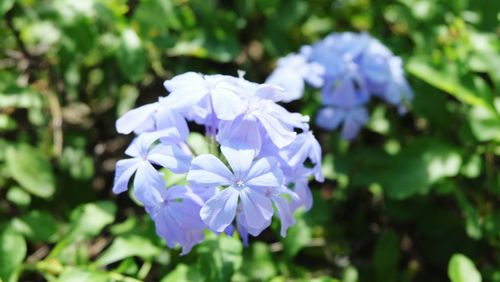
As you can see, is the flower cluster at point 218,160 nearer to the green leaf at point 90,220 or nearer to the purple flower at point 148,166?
the purple flower at point 148,166

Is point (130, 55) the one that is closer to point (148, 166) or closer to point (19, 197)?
point (19, 197)

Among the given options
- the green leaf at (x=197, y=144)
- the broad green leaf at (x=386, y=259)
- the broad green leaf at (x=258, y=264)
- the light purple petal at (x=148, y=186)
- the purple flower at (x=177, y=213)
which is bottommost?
the broad green leaf at (x=386, y=259)

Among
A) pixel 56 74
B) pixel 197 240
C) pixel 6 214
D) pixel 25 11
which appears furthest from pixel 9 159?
pixel 197 240

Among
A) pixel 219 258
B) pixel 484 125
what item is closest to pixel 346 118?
pixel 484 125

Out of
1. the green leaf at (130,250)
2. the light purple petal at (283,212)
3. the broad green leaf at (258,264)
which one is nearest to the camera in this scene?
the light purple petal at (283,212)

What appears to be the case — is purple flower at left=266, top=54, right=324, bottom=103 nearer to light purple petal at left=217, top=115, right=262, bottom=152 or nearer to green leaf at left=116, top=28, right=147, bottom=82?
green leaf at left=116, top=28, right=147, bottom=82

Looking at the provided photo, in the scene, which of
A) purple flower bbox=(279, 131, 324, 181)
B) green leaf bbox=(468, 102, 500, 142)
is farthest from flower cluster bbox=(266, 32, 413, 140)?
purple flower bbox=(279, 131, 324, 181)

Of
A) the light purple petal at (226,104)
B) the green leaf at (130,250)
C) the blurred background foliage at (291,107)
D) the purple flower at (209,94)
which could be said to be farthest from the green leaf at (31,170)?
the light purple petal at (226,104)
